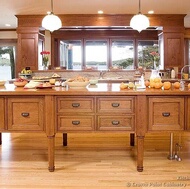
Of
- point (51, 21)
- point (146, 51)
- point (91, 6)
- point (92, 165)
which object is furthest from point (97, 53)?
point (92, 165)

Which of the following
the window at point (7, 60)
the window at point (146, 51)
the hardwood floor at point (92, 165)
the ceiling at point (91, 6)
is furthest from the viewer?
the window at point (7, 60)

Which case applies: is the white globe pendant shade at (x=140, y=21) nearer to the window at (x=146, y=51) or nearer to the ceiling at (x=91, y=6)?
the ceiling at (x=91, y=6)

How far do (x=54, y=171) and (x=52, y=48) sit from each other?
7.24 m

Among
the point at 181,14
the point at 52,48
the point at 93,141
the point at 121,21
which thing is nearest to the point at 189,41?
the point at 181,14

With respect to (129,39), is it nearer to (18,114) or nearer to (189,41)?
(189,41)

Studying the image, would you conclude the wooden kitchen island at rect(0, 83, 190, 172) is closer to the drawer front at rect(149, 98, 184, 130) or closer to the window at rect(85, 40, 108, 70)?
the drawer front at rect(149, 98, 184, 130)

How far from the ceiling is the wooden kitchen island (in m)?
3.32

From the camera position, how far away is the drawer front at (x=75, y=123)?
2.90 metres

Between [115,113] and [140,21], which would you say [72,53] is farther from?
[115,113]

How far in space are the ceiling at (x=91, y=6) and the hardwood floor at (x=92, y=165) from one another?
113 inches

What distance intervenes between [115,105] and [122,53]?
7181 millimetres

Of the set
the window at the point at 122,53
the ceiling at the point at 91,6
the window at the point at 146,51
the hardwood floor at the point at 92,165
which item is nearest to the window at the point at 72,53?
Answer: the window at the point at 122,53

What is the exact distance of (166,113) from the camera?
2881 mm

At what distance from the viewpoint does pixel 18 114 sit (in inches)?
115
